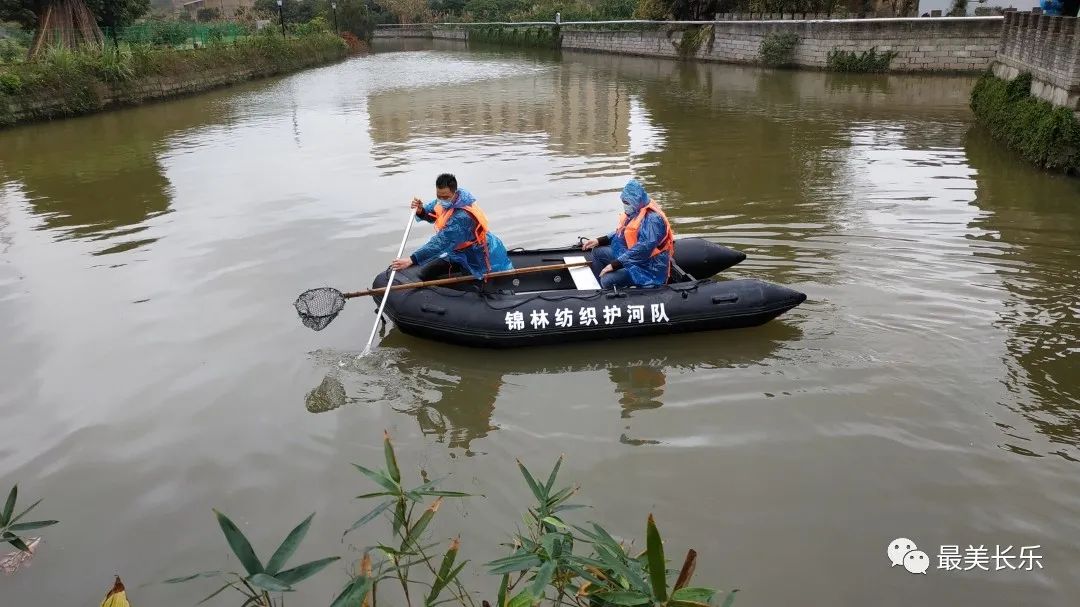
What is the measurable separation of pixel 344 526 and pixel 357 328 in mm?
2554

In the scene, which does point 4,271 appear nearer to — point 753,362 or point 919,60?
point 753,362

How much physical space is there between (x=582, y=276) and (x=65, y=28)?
21814 millimetres

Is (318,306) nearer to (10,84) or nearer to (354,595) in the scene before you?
(354,595)

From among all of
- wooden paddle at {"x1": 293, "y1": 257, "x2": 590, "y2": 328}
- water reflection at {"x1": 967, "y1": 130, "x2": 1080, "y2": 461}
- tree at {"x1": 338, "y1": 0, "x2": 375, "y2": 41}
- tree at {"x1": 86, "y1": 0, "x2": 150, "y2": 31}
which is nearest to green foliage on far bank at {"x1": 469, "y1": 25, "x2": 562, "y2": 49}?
tree at {"x1": 338, "y1": 0, "x2": 375, "y2": 41}

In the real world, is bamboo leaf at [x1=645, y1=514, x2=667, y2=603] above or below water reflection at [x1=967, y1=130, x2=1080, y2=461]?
above

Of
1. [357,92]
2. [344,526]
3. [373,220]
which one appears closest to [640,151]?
[373,220]

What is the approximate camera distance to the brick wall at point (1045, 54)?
30.9 ft

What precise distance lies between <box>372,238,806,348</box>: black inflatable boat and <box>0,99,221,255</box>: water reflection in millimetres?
4550

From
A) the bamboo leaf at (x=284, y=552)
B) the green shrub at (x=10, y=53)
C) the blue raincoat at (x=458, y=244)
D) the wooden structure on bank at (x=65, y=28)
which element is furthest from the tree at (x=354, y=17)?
the bamboo leaf at (x=284, y=552)

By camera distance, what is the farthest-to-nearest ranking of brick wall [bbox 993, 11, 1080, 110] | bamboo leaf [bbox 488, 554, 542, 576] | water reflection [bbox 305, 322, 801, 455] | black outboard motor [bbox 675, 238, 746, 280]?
brick wall [bbox 993, 11, 1080, 110] → black outboard motor [bbox 675, 238, 746, 280] → water reflection [bbox 305, 322, 801, 455] → bamboo leaf [bbox 488, 554, 542, 576]

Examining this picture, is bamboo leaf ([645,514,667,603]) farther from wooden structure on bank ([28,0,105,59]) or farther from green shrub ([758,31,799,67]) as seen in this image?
green shrub ([758,31,799,67])

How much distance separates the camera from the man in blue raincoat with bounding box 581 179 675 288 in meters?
A: 5.66

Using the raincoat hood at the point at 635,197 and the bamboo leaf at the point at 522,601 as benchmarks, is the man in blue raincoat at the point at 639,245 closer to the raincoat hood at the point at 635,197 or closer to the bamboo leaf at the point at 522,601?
the raincoat hood at the point at 635,197

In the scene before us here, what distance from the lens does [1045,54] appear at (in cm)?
1062
